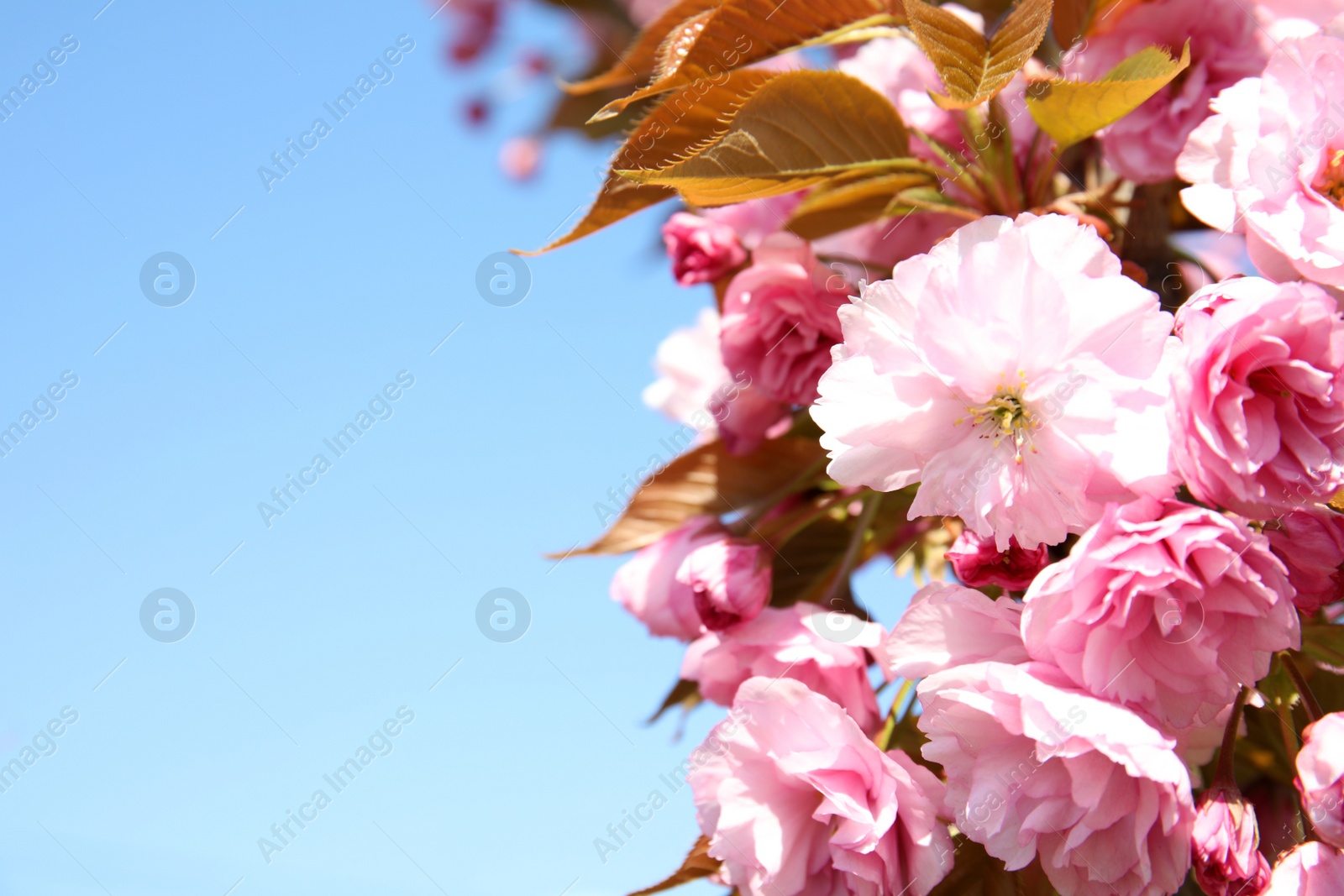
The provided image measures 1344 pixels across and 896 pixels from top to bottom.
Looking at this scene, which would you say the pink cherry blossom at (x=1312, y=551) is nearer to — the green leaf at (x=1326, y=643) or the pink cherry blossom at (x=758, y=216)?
the green leaf at (x=1326, y=643)

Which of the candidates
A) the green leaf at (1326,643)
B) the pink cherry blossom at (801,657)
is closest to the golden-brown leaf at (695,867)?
the pink cherry blossom at (801,657)

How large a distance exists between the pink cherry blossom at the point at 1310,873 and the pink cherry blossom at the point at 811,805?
18 cm

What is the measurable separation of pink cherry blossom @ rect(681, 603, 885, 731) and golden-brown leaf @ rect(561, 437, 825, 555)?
17 cm

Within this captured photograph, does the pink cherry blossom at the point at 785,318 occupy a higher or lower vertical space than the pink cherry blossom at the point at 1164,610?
higher

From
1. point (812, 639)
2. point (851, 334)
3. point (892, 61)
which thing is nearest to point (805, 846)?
point (812, 639)

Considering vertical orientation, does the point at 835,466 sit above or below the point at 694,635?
above

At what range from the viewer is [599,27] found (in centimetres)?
175

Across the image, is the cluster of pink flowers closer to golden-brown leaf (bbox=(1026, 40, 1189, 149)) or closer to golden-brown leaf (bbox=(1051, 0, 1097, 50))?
golden-brown leaf (bbox=(1026, 40, 1189, 149))

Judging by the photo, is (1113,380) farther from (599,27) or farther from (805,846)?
(599,27)

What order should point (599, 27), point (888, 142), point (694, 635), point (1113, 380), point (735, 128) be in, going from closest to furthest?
point (1113, 380), point (735, 128), point (888, 142), point (694, 635), point (599, 27)

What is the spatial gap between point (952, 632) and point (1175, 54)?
51 cm

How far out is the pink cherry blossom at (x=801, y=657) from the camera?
71cm

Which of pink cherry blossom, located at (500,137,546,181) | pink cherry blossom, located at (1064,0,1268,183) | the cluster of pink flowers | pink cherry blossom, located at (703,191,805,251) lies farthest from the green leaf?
pink cherry blossom, located at (500,137,546,181)

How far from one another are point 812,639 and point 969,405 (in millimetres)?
241
